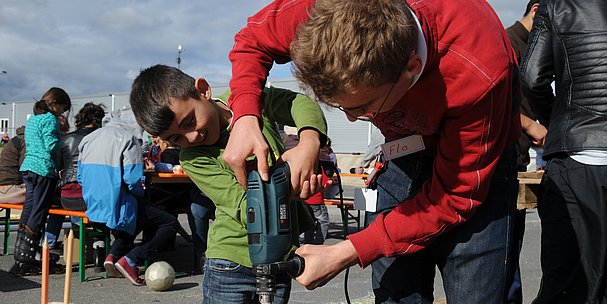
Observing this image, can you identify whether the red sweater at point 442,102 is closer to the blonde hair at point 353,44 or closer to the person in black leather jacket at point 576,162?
the blonde hair at point 353,44

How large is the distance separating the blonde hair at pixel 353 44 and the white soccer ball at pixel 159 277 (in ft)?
13.8

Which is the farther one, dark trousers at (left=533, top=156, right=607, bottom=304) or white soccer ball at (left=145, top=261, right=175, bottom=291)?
white soccer ball at (left=145, top=261, right=175, bottom=291)

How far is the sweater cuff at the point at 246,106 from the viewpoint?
1.87 meters

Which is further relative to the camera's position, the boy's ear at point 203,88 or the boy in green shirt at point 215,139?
the boy's ear at point 203,88

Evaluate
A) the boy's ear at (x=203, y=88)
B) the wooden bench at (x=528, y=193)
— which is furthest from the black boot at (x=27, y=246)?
the wooden bench at (x=528, y=193)

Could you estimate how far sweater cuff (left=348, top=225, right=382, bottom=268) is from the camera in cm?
195

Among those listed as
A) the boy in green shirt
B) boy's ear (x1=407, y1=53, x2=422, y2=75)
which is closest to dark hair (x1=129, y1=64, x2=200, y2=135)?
the boy in green shirt

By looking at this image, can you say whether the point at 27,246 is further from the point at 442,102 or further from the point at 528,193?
the point at 442,102

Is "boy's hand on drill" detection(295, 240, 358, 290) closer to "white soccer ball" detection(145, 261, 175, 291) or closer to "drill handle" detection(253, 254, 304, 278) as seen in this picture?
"drill handle" detection(253, 254, 304, 278)

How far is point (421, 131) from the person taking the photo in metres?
1.90

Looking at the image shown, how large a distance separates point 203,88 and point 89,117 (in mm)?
4393

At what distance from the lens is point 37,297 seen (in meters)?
5.10

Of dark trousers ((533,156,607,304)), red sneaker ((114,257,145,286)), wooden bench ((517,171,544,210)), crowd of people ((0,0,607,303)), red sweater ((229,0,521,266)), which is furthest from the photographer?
red sneaker ((114,257,145,286))

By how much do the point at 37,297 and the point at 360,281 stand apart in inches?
110
